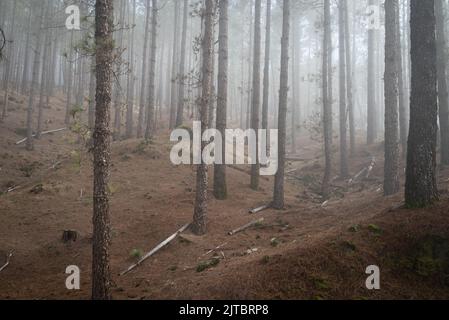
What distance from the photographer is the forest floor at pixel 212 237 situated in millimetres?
6184

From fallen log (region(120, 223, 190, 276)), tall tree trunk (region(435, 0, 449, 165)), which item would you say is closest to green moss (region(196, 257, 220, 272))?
fallen log (region(120, 223, 190, 276))

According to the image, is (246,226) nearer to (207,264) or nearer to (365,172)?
(207,264)

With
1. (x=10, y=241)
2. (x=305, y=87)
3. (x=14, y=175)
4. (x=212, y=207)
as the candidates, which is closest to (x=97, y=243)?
(x=10, y=241)

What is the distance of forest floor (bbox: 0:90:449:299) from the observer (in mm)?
6184

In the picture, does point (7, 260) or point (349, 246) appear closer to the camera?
point (349, 246)

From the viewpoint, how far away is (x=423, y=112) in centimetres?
727

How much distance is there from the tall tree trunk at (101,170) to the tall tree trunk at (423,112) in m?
6.48

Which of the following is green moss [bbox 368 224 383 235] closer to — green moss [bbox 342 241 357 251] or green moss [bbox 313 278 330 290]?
green moss [bbox 342 241 357 251]

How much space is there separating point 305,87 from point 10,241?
63200mm

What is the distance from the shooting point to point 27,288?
26.5 feet

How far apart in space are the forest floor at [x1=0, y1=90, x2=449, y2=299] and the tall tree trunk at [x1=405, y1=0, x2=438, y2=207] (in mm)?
472

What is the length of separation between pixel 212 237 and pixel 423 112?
6.81 m

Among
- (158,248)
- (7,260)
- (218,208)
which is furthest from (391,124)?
(7,260)
